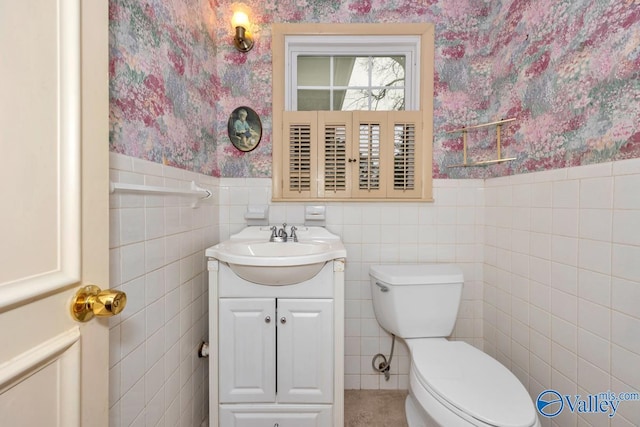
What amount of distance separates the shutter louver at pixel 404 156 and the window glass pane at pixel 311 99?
461mm

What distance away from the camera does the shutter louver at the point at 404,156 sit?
1.55m

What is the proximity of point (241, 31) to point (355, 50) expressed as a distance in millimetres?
665

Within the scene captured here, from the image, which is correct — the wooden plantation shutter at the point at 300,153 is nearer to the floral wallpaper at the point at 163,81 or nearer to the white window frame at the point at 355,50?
the white window frame at the point at 355,50

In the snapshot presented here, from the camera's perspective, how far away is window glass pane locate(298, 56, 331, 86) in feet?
5.41

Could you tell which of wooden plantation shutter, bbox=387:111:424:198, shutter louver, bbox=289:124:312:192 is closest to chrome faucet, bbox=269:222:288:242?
shutter louver, bbox=289:124:312:192

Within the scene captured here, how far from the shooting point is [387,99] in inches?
64.7

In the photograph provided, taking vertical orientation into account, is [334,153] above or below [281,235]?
above

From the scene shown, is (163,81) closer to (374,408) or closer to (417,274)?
(417,274)

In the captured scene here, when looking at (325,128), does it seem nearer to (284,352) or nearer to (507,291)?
(284,352)

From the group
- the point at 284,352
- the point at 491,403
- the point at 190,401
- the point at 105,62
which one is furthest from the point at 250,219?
the point at 491,403

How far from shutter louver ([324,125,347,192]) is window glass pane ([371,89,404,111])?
289mm

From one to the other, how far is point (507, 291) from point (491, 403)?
71 centimetres

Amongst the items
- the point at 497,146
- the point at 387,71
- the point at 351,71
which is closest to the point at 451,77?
the point at 387,71

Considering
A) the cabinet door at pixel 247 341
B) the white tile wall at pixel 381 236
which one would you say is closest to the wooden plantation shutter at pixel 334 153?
the white tile wall at pixel 381 236
